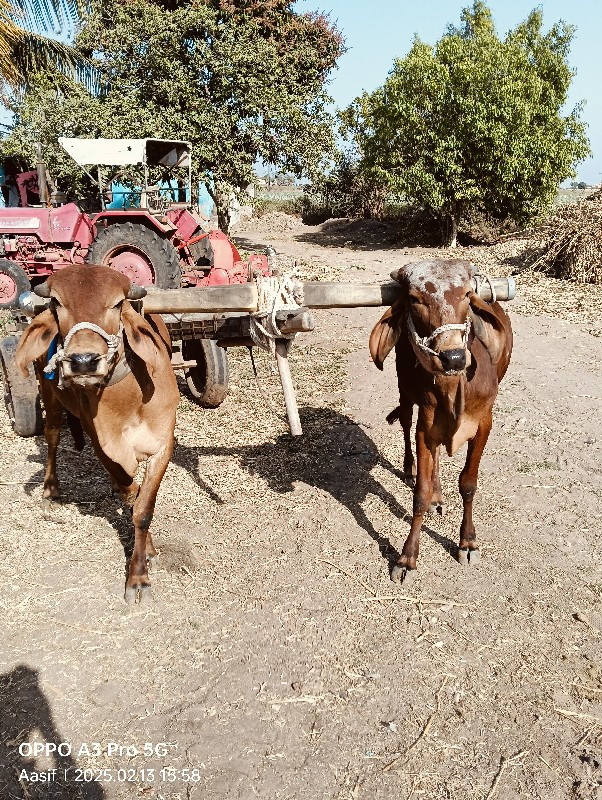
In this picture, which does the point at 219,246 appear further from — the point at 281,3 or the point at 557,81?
the point at 557,81

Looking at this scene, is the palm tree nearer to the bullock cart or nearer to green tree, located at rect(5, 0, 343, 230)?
green tree, located at rect(5, 0, 343, 230)

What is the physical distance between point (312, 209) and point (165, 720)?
27.2 meters

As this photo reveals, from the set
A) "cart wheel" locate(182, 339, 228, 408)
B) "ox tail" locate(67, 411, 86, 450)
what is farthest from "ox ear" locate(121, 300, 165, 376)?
"cart wheel" locate(182, 339, 228, 408)

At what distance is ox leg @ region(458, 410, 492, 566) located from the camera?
3836mm

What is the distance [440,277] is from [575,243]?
11583 mm

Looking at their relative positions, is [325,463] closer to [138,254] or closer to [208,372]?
[208,372]

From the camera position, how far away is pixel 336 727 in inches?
110

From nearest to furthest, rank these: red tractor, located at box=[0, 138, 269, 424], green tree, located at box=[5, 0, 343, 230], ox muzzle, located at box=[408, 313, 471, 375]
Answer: ox muzzle, located at box=[408, 313, 471, 375] < red tractor, located at box=[0, 138, 269, 424] < green tree, located at box=[5, 0, 343, 230]

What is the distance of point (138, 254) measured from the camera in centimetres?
830

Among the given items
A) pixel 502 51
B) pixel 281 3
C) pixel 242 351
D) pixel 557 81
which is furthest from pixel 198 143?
pixel 557 81

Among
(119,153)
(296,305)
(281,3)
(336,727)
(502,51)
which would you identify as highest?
(281,3)

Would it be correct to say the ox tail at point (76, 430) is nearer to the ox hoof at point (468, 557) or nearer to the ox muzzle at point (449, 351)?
the ox muzzle at point (449, 351)

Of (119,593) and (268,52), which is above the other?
(268,52)

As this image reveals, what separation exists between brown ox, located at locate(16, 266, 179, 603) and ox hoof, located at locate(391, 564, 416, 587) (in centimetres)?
145
